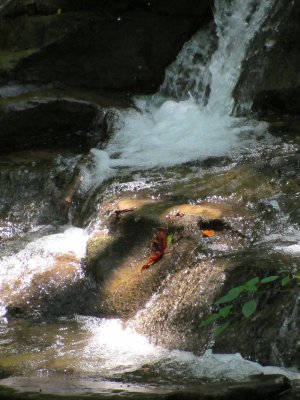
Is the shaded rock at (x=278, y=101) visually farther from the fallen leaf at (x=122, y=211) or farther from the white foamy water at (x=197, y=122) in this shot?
the fallen leaf at (x=122, y=211)

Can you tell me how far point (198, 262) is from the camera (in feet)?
16.7

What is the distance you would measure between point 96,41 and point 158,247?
3868mm

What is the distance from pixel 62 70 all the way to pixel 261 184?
3.41 metres

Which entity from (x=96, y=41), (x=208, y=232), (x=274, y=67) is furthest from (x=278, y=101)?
(x=208, y=232)

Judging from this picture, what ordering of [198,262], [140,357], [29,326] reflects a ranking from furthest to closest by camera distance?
[29,326] < [198,262] < [140,357]

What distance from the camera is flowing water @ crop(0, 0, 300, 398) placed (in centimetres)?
433

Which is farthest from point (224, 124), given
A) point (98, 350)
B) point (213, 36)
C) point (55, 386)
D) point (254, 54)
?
point (55, 386)

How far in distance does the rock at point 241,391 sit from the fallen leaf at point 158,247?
191cm

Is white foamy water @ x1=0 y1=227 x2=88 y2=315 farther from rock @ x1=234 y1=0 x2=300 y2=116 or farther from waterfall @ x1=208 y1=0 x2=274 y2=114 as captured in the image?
waterfall @ x1=208 y1=0 x2=274 y2=114

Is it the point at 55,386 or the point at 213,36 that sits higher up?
the point at 213,36

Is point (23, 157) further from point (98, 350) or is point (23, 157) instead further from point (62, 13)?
point (98, 350)

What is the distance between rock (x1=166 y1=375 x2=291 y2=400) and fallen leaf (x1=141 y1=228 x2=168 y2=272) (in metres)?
1.91

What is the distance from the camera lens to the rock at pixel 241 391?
135 inches

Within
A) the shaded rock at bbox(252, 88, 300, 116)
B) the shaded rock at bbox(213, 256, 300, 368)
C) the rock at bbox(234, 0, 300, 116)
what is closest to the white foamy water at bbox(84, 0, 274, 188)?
the rock at bbox(234, 0, 300, 116)
